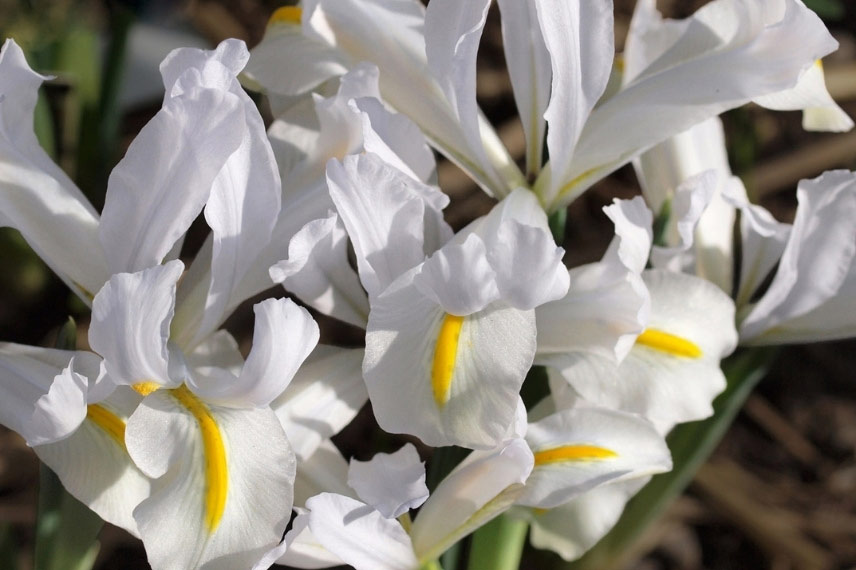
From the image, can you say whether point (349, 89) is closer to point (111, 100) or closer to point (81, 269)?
point (81, 269)

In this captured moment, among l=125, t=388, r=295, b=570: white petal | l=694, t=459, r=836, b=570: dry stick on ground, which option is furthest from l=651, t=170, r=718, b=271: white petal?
l=694, t=459, r=836, b=570: dry stick on ground

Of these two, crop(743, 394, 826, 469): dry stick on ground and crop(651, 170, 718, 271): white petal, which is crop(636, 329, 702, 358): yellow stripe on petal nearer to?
crop(651, 170, 718, 271): white petal

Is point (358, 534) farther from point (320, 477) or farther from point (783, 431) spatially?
point (783, 431)

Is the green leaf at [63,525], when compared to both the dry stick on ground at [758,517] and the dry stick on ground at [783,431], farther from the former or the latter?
the dry stick on ground at [783,431]

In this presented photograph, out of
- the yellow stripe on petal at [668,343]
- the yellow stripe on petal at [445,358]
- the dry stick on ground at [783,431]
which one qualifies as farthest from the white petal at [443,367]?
the dry stick on ground at [783,431]

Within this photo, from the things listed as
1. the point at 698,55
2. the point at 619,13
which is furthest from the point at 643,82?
the point at 619,13
